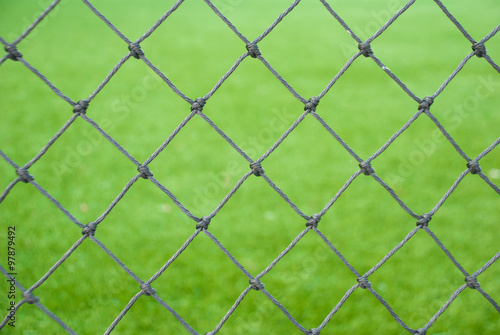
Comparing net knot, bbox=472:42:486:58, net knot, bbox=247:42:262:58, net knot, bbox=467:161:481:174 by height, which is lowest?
net knot, bbox=247:42:262:58

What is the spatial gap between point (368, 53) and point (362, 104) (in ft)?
7.98

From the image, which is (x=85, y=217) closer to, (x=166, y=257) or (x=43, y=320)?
(x=166, y=257)

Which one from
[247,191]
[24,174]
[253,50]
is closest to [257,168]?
[253,50]

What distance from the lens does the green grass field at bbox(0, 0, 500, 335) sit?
180 cm

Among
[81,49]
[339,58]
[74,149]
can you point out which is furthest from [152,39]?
[74,149]

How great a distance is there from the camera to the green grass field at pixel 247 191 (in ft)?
5.92

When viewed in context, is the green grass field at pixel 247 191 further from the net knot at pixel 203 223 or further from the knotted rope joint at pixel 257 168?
the knotted rope joint at pixel 257 168

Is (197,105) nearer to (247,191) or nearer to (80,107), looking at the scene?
(80,107)

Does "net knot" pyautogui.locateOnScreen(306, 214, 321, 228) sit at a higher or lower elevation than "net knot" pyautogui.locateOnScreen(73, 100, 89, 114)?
higher

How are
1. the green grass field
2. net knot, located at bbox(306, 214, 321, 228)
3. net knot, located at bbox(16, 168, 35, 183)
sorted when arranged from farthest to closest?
the green grass field
net knot, located at bbox(306, 214, 321, 228)
net knot, located at bbox(16, 168, 35, 183)

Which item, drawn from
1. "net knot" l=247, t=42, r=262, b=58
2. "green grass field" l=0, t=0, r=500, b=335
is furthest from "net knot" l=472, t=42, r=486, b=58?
"green grass field" l=0, t=0, r=500, b=335

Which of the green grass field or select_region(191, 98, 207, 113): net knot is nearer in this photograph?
select_region(191, 98, 207, 113): net knot

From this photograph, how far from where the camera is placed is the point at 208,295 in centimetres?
185

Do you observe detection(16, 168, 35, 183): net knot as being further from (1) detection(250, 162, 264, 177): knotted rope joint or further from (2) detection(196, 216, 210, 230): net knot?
(1) detection(250, 162, 264, 177): knotted rope joint
